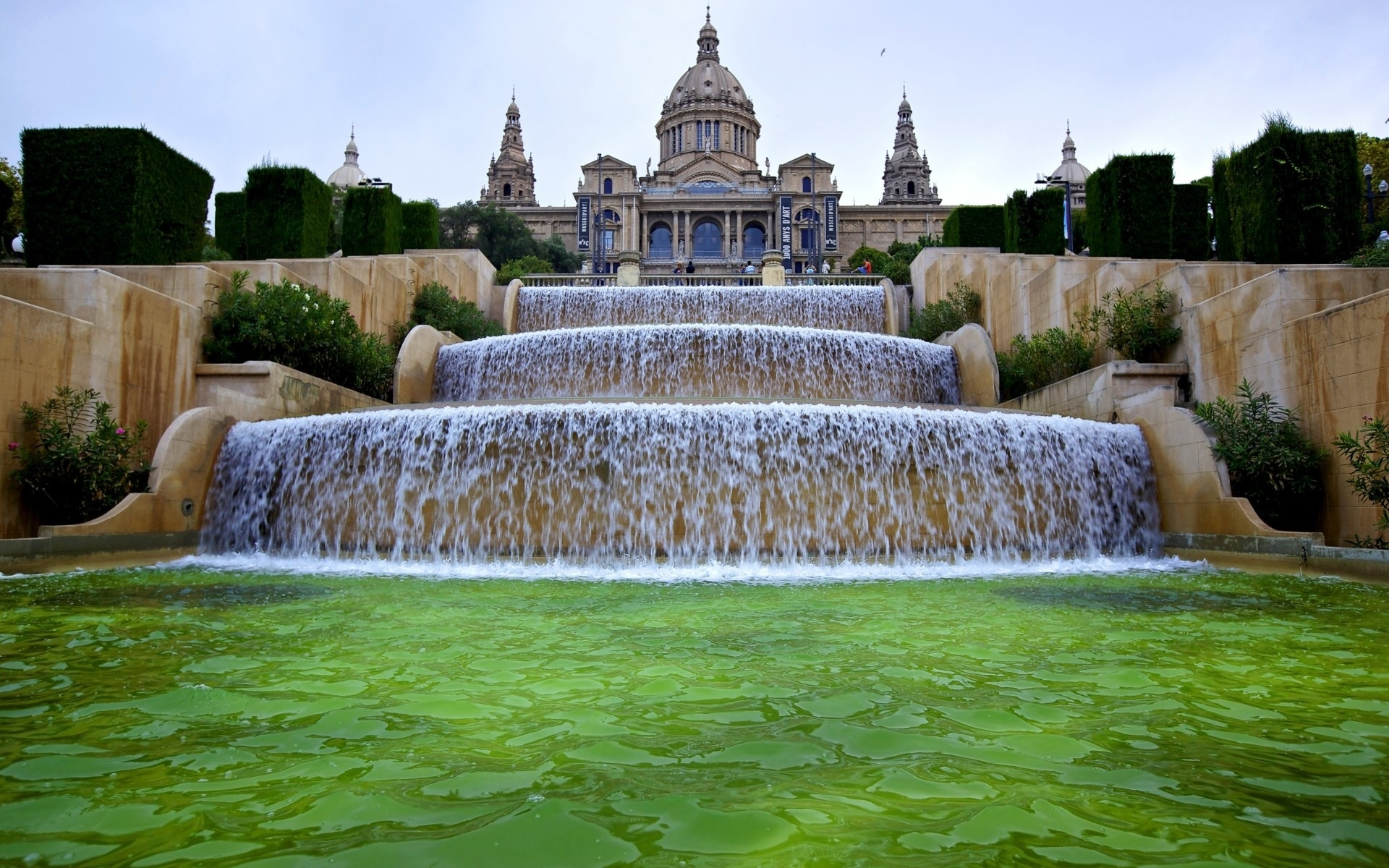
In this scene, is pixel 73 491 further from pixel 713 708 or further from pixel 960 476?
pixel 960 476

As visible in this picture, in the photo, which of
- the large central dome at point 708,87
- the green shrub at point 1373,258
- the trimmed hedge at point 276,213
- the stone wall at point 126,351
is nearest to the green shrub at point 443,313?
the trimmed hedge at point 276,213

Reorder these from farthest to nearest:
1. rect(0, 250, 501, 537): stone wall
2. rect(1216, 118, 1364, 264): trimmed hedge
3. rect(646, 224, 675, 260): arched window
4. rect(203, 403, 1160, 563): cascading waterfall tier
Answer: rect(646, 224, 675, 260): arched window, rect(1216, 118, 1364, 264): trimmed hedge, rect(203, 403, 1160, 563): cascading waterfall tier, rect(0, 250, 501, 537): stone wall

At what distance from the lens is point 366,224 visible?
70.4 ft

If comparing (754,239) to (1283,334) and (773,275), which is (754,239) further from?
(1283,334)

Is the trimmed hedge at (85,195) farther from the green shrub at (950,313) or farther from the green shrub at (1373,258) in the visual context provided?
the green shrub at (1373,258)

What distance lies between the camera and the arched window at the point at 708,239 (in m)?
80.0

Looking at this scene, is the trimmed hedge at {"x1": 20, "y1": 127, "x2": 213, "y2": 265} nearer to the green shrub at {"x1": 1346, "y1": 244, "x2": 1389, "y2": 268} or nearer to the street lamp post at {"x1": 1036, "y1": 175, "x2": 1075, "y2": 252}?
the green shrub at {"x1": 1346, "y1": 244, "x2": 1389, "y2": 268}

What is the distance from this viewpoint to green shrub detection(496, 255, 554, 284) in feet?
103

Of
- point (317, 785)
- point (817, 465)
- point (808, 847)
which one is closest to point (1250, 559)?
point (817, 465)

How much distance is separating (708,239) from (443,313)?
65.3 meters

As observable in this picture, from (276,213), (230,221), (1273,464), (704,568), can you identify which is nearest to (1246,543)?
(1273,464)

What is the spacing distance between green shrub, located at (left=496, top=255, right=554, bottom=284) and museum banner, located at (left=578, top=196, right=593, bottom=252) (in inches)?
775

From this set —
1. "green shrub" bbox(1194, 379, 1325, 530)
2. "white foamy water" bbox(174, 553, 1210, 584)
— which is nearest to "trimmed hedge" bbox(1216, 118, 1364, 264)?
"green shrub" bbox(1194, 379, 1325, 530)

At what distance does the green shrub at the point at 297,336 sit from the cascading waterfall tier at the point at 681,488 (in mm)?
2776
